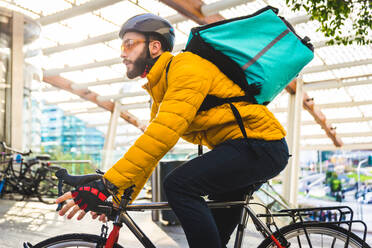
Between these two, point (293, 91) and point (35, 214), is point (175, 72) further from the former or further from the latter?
point (293, 91)

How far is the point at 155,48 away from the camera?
1964 millimetres

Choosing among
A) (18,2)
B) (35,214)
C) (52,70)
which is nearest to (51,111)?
(52,70)

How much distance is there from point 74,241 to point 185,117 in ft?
2.45

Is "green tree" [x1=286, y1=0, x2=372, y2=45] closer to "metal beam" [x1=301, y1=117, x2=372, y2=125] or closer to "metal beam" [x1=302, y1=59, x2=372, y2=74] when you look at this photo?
"metal beam" [x1=302, y1=59, x2=372, y2=74]

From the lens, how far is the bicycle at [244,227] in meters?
1.79

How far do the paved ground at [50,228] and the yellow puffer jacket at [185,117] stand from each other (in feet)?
6.68

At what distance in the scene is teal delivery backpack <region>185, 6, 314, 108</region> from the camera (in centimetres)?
175

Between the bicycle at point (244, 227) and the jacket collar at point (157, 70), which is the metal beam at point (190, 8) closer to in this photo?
the jacket collar at point (157, 70)

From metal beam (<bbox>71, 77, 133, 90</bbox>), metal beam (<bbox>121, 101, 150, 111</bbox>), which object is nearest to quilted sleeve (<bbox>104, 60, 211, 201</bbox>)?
metal beam (<bbox>71, 77, 133, 90</bbox>)

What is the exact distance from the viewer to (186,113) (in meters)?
1.63

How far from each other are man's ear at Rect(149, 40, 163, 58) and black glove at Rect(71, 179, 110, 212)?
669 mm

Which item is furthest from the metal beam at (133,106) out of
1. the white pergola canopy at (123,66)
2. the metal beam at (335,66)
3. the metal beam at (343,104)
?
the metal beam at (335,66)

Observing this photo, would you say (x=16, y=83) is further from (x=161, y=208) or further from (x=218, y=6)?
(x=161, y=208)

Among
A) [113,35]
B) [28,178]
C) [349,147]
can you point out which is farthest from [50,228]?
[349,147]
